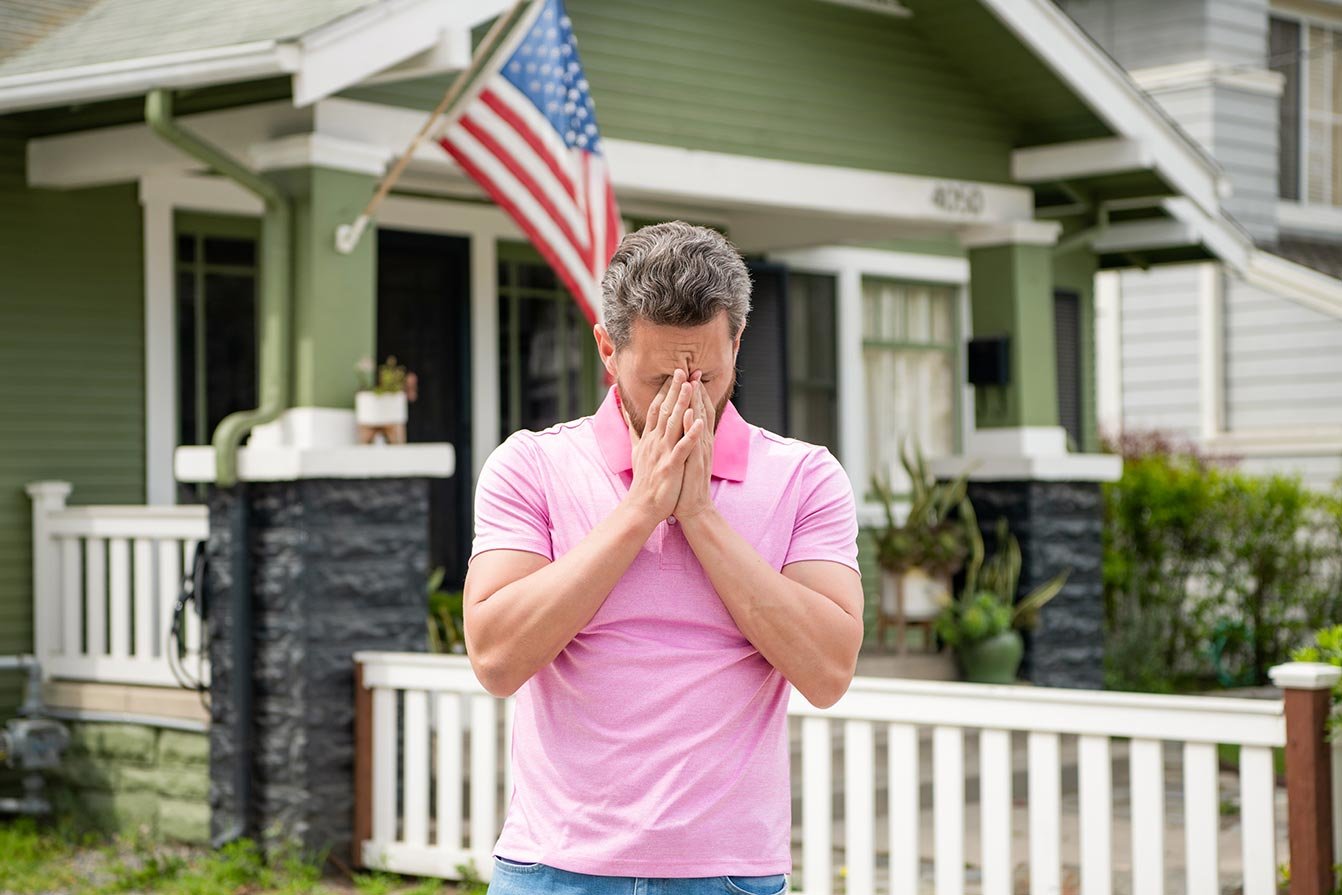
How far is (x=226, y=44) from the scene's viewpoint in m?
6.43

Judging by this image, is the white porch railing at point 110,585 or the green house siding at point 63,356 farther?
the green house siding at point 63,356

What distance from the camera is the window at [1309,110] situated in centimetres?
1545

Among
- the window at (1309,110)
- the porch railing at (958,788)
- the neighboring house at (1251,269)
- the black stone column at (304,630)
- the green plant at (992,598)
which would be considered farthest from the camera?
the window at (1309,110)

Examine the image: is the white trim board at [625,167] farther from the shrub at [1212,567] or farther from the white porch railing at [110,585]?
the shrub at [1212,567]

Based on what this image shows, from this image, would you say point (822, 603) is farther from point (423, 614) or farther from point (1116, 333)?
point (1116, 333)

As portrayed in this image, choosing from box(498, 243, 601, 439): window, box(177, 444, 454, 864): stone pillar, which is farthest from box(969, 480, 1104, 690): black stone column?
box(177, 444, 454, 864): stone pillar

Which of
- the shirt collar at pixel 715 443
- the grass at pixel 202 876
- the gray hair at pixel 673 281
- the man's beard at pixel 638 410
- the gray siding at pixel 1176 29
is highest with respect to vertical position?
the gray siding at pixel 1176 29

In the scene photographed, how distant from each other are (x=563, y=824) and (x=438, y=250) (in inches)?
291

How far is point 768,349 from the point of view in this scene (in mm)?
11008

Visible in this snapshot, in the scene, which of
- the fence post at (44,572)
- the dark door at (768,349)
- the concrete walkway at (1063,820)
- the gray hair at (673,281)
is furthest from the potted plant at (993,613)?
the gray hair at (673,281)

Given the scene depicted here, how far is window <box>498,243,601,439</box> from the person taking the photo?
9891 mm

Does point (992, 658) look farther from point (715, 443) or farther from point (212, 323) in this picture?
point (715, 443)

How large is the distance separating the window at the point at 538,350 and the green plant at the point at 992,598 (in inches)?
91.5

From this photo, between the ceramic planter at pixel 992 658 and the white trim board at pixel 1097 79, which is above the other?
the white trim board at pixel 1097 79
